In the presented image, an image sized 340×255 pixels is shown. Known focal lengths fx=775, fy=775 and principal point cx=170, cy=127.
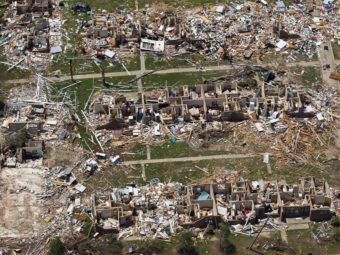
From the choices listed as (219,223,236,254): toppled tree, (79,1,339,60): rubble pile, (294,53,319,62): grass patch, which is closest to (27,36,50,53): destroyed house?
(79,1,339,60): rubble pile

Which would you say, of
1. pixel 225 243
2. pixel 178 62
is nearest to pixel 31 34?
pixel 178 62

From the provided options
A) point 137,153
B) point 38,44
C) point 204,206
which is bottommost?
point 204,206

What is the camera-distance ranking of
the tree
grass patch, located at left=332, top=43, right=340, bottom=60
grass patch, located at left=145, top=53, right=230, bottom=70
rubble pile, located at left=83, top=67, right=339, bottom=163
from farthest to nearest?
grass patch, located at left=332, top=43, right=340, bottom=60
grass patch, located at left=145, top=53, right=230, bottom=70
rubble pile, located at left=83, top=67, right=339, bottom=163
the tree

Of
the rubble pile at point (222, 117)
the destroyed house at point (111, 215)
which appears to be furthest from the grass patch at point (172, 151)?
the destroyed house at point (111, 215)

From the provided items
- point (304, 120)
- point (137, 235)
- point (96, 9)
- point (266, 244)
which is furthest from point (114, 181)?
point (96, 9)

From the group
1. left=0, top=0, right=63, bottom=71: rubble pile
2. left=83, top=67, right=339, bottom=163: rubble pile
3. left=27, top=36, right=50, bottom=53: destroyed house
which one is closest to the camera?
left=83, top=67, right=339, bottom=163: rubble pile

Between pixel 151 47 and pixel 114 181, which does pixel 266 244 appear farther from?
pixel 151 47

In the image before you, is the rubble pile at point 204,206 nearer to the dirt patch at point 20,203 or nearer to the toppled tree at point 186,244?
the toppled tree at point 186,244

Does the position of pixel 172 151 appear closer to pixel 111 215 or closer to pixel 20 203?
pixel 111 215

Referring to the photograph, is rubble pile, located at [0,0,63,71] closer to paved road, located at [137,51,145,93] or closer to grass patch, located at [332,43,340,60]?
paved road, located at [137,51,145,93]
